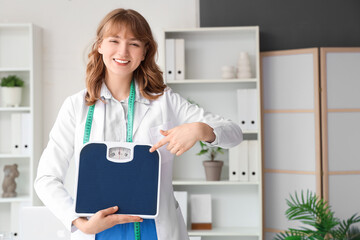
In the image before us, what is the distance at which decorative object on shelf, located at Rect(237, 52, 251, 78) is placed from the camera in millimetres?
3951

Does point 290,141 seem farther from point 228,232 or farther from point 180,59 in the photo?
point 180,59

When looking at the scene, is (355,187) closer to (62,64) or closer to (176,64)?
(176,64)

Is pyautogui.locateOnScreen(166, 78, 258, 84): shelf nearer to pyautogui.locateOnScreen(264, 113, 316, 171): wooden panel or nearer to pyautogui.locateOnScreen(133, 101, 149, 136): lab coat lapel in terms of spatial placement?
pyautogui.locateOnScreen(264, 113, 316, 171): wooden panel

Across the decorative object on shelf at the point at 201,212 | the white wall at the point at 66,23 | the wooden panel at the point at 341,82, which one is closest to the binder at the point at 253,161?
the decorative object on shelf at the point at 201,212

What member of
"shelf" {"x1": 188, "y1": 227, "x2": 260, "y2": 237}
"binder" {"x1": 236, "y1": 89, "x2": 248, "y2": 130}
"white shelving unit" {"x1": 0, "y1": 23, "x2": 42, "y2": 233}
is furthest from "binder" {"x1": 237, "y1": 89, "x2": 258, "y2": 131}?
"white shelving unit" {"x1": 0, "y1": 23, "x2": 42, "y2": 233}

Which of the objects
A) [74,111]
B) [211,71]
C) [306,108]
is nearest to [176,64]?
[211,71]

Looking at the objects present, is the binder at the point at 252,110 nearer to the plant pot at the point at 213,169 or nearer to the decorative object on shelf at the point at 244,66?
the decorative object on shelf at the point at 244,66

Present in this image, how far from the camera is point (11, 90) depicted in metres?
4.01

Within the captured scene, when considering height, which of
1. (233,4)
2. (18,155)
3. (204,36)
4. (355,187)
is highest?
(233,4)

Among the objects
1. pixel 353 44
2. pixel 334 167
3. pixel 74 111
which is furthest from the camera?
pixel 353 44

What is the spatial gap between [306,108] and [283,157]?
0.45 m

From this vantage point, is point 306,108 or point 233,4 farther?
point 233,4

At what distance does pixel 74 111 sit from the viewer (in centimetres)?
139

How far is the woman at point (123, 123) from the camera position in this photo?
1301 mm
